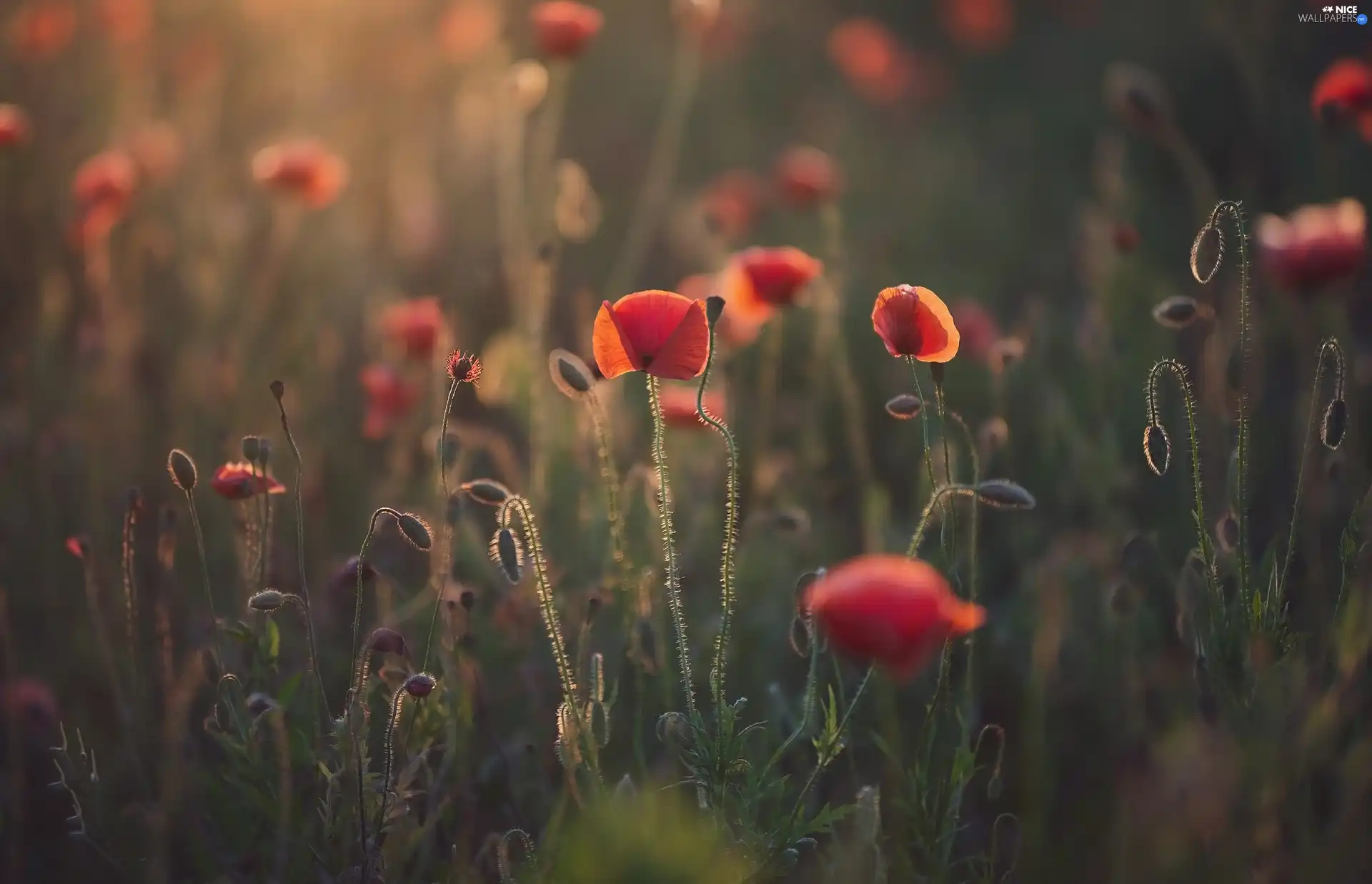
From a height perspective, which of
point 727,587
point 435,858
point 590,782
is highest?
point 727,587

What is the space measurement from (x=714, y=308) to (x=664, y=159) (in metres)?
3.88

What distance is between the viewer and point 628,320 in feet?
5.36

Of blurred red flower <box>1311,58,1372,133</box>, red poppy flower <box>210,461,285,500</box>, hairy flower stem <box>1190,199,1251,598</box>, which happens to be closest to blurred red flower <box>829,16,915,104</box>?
blurred red flower <box>1311,58,1372,133</box>

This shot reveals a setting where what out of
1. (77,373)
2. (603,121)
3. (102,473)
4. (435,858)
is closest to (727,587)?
(435,858)

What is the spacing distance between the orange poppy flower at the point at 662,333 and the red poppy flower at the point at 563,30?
1.52 metres

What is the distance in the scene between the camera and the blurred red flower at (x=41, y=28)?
12.4 feet

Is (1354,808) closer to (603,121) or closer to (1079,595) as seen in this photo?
(1079,595)

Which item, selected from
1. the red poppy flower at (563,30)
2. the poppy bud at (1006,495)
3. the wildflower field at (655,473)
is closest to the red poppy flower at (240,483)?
the wildflower field at (655,473)

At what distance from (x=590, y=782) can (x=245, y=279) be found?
3003 mm

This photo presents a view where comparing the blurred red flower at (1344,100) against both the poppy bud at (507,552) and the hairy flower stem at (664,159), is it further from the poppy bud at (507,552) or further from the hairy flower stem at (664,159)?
the hairy flower stem at (664,159)

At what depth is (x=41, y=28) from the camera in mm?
3762

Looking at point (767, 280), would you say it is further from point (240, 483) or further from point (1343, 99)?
point (1343, 99)

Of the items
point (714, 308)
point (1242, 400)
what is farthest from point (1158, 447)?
point (714, 308)

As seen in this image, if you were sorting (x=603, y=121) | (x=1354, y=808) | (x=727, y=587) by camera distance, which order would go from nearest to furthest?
1. (x=1354, y=808)
2. (x=727, y=587)
3. (x=603, y=121)
